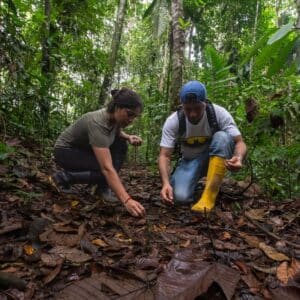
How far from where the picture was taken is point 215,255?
2.06 m

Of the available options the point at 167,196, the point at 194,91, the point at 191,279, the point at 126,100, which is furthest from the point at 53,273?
the point at 194,91

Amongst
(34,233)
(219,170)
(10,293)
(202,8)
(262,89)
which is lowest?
(10,293)

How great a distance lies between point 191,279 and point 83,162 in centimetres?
238

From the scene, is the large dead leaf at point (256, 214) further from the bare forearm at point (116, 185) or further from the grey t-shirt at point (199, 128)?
the bare forearm at point (116, 185)

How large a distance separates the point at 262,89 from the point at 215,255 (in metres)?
3.69

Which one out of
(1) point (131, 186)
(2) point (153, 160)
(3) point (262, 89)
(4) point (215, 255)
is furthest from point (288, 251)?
(2) point (153, 160)

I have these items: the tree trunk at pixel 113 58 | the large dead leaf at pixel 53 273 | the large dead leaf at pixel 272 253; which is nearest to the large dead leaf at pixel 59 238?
the large dead leaf at pixel 53 273

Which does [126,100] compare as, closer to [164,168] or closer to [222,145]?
[164,168]

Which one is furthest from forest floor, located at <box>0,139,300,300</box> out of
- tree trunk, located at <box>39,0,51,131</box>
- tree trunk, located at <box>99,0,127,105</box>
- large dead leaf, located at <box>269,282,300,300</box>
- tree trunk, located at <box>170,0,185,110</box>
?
tree trunk, located at <box>99,0,127,105</box>

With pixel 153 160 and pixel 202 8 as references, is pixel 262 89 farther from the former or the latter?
pixel 202 8

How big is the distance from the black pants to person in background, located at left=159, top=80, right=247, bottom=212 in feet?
1.98

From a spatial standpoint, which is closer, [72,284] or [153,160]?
[72,284]

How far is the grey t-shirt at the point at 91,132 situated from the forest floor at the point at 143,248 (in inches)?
20.1

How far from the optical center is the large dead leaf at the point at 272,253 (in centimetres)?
211
